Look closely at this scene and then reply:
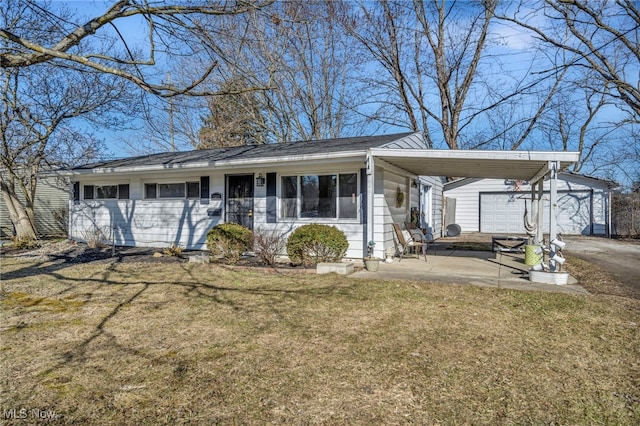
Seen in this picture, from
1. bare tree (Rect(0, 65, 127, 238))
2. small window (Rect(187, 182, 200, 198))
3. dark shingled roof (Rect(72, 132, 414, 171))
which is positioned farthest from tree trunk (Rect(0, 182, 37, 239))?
small window (Rect(187, 182, 200, 198))

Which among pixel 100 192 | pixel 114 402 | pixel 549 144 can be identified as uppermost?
pixel 549 144

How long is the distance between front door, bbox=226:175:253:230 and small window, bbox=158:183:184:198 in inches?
67.6

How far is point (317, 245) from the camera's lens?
8078mm

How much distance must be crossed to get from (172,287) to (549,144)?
85.1ft

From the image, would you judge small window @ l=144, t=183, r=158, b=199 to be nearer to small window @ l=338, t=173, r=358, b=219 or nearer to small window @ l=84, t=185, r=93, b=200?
small window @ l=84, t=185, r=93, b=200

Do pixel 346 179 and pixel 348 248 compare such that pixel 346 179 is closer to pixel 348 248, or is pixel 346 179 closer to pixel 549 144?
pixel 348 248

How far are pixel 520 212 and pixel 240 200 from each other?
13.7 metres

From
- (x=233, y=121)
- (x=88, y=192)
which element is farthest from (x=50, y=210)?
(x=233, y=121)

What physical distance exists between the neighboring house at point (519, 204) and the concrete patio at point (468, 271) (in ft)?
27.3

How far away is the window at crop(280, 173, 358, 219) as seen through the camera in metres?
8.84

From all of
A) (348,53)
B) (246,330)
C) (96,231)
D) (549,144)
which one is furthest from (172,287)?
(549,144)

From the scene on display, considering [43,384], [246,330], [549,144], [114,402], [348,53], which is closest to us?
[114,402]

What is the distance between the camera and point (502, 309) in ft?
16.0

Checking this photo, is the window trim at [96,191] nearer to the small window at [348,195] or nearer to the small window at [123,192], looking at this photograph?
the small window at [123,192]
